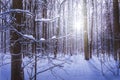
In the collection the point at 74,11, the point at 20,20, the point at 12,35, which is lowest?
the point at 12,35

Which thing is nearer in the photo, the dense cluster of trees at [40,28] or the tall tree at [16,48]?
the dense cluster of trees at [40,28]

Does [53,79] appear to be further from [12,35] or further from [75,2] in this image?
[75,2]

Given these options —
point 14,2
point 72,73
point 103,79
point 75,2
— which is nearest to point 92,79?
point 103,79

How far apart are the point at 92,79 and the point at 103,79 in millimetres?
572

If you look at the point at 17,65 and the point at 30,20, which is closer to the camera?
the point at 30,20

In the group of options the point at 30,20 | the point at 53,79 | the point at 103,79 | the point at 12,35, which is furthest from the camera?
the point at 103,79

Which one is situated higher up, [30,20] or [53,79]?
[30,20]

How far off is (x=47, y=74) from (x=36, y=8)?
19.7 ft

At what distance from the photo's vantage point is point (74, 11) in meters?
33.8

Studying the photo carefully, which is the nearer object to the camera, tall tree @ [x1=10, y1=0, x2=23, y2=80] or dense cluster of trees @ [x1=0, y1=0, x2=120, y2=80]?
dense cluster of trees @ [x1=0, y1=0, x2=120, y2=80]

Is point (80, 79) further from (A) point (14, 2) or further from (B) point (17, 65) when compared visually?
(A) point (14, 2)

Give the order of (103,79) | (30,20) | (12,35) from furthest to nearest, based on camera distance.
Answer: (103,79)
(12,35)
(30,20)

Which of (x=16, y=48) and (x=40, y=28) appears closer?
(x=16, y=48)

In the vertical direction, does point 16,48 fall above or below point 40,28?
below
